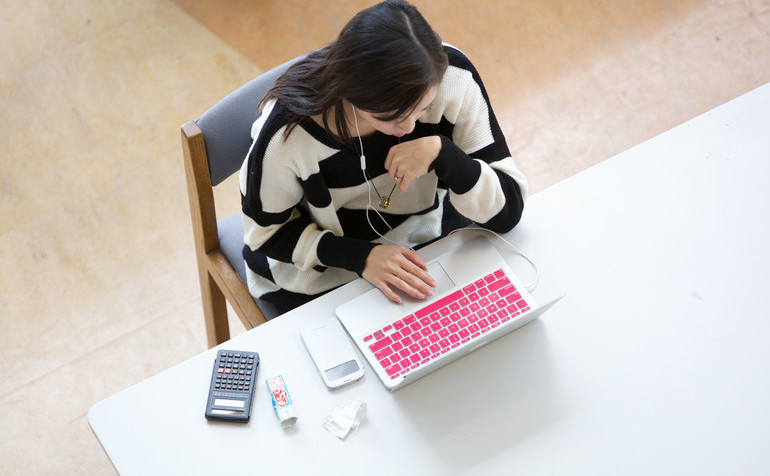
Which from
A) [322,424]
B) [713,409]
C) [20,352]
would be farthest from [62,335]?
[713,409]

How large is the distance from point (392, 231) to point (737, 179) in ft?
1.92

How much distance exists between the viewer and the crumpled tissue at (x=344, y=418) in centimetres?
107

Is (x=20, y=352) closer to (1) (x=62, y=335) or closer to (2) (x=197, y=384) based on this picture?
(1) (x=62, y=335)

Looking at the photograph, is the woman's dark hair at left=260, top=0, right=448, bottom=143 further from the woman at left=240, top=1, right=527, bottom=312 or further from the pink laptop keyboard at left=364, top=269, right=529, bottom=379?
the pink laptop keyboard at left=364, top=269, right=529, bottom=379

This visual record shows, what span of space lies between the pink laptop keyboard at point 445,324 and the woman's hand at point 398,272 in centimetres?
3

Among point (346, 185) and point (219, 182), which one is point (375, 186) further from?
point (219, 182)

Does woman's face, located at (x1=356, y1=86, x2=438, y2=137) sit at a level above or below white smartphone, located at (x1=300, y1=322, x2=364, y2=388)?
above

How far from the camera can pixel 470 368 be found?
3.73 ft

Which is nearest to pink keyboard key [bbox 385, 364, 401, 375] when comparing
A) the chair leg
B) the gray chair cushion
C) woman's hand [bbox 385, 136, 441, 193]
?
woman's hand [bbox 385, 136, 441, 193]

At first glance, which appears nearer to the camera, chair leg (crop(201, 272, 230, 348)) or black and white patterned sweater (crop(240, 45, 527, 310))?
black and white patterned sweater (crop(240, 45, 527, 310))

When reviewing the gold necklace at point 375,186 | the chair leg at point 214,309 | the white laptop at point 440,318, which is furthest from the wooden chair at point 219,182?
the white laptop at point 440,318

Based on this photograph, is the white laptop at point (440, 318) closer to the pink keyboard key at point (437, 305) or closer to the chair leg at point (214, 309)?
the pink keyboard key at point (437, 305)

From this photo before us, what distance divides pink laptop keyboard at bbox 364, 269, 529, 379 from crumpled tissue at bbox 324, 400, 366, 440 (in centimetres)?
7

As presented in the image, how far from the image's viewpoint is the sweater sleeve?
1.21 metres
